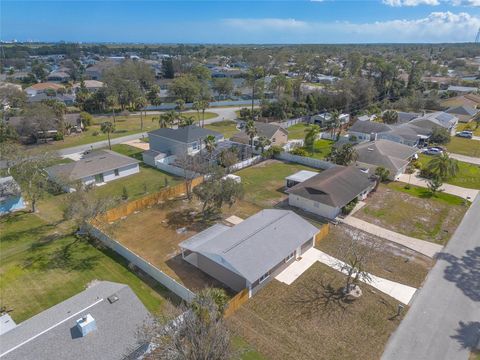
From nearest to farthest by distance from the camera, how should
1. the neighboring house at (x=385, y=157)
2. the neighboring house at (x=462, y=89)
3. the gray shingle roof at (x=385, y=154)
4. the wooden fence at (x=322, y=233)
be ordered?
the wooden fence at (x=322, y=233)
the neighboring house at (x=385, y=157)
the gray shingle roof at (x=385, y=154)
the neighboring house at (x=462, y=89)

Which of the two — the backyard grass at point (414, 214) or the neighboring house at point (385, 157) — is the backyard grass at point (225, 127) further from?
the backyard grass at point (414, 214)

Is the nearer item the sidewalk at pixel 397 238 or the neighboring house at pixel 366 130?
the sidewalk at pixel 397 238

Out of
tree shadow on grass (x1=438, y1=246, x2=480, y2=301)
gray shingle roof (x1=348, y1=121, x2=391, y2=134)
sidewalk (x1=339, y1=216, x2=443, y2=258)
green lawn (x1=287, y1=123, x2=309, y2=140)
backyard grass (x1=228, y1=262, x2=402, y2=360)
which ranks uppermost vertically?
gray shingle roof (x1=348, y1=121, x2=391, y2=134)

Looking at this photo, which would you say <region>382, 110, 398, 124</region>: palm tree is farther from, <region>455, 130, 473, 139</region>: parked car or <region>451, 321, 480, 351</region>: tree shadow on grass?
<region>451, 321, 480, 351</region>: tree shadow on grass

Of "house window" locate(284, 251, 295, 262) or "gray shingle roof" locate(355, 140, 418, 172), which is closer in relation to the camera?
"house window" locate(284, 251, 295, 262)

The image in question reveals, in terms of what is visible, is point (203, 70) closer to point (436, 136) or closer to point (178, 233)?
point (436, 136)

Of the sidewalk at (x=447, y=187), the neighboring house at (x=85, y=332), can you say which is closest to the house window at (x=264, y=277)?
the neighboring house at (x=85, y=332)

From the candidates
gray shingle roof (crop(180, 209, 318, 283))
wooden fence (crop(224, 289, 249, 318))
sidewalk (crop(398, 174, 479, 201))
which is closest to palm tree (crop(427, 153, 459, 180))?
sidewalk (crop(398, 174, 479, 201))
